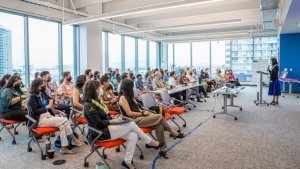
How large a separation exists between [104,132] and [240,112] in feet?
15.5

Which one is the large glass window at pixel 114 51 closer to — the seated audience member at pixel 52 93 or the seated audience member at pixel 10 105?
the seated audience member at pixel 52 93

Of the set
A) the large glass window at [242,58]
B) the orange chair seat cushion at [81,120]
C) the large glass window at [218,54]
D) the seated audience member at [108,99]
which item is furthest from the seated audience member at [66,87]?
the large glass window at [242,58]

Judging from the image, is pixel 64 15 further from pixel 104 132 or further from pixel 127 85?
pixel 104 132

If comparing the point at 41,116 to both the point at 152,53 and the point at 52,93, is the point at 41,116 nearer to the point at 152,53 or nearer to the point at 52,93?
the point at 52,93

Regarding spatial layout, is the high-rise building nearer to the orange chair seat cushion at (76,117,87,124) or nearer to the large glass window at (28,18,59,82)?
the large glass window at (28,18,59,82)

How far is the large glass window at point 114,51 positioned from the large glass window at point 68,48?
2.34 m

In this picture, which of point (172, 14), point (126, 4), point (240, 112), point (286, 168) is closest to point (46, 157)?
point (286, 168)

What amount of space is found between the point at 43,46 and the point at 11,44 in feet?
3.57

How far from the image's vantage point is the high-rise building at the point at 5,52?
6508mm

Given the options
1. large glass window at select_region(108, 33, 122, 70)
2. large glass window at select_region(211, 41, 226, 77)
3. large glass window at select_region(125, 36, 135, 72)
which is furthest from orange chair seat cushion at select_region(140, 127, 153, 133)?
large glass window at select_region(211, 41, 226, 77)

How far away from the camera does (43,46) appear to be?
766cm

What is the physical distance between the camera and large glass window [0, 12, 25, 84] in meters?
6.54

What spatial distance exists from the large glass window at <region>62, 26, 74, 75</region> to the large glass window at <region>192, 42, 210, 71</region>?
9353 millimetres

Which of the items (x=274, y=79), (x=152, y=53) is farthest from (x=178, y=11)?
(x=152, y=53)
